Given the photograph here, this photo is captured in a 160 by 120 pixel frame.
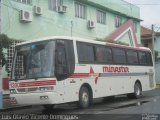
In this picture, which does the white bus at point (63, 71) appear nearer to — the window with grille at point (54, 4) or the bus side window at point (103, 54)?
the bus side window at point (103, 54)

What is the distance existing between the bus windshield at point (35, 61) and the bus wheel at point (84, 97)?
7.35 ft

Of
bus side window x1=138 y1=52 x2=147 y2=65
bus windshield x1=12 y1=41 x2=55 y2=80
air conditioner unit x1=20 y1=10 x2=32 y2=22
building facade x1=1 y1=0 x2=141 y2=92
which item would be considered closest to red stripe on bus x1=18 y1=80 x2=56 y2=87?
bus windshield x1=12 y1=41 x2=55 y2=80

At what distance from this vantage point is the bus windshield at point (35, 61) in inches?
615

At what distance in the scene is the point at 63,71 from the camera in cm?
1599

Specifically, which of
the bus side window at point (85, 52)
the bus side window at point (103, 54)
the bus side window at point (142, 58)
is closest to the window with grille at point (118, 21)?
the bus side window at point (142, 58)

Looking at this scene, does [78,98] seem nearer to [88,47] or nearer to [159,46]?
[88,47]

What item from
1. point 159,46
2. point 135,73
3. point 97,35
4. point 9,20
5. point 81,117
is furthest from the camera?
point 159,46

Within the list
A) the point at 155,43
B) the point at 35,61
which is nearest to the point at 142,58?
the point at 35,61

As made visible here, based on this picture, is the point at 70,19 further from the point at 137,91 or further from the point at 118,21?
the point at 137,91

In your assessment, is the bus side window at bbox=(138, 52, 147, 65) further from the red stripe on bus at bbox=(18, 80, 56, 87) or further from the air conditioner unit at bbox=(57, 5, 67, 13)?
the red stripe on bus at bbox=(18, 80, 56, 87)

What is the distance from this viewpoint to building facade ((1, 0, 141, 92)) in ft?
81.0

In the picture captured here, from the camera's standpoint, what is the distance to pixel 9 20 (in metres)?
24.3

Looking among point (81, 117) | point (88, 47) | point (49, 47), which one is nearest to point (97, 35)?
point (88, 47)

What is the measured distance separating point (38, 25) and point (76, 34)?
16.8ft
